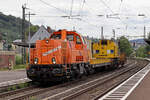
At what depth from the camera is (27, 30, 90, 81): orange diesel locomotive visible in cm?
1398

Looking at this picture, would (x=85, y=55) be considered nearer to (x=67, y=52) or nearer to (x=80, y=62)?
(x=80, y=62)

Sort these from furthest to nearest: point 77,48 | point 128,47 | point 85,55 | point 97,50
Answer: point 128,47 < point 97,50 < point 85,55 < point 77,48

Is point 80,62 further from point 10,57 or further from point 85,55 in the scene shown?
point 10,57

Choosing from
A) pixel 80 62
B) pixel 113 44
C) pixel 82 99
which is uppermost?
pixel 113 44

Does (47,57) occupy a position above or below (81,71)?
above

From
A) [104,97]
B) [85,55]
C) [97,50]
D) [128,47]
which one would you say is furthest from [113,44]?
[128,47]

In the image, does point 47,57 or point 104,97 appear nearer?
point 104,97

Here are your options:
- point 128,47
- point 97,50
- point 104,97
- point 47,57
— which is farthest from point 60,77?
point 128,47

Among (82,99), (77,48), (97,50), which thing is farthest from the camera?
(97,50)

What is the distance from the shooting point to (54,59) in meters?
14.3

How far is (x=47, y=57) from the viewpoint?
14.5 m

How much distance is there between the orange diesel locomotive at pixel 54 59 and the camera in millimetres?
13984

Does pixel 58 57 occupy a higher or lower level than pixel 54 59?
higher

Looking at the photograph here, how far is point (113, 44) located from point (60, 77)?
Result: 15.0 meters
